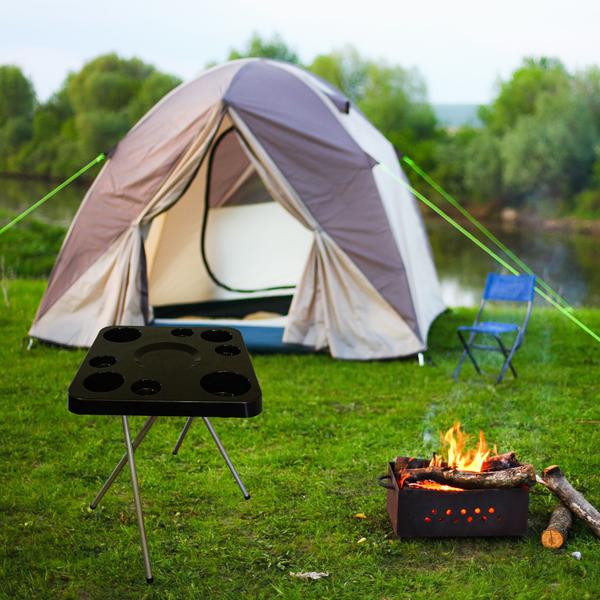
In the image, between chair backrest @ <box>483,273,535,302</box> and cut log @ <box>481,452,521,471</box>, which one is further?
chair backrest @ <box>483,273,535,302</box>

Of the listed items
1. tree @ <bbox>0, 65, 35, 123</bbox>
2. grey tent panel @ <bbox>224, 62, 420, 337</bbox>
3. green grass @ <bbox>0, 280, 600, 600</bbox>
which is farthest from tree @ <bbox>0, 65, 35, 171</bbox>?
green grass @ <bbox>0, 280, 600, 600</bbox>

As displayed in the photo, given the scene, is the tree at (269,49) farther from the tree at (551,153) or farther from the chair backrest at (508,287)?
the chair backrest at (508,287)

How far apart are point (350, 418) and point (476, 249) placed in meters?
14.3

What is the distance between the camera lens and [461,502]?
3.49 meters

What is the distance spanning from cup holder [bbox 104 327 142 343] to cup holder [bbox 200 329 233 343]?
9.5 inches

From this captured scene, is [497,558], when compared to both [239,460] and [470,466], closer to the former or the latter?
[470,466]

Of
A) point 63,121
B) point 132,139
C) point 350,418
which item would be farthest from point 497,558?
point 63,121

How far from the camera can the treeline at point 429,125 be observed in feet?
87.0

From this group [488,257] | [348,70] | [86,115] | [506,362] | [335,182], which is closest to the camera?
[506,362]

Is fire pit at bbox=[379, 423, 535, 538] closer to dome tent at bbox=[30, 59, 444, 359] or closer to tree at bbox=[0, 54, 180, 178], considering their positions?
dome tent at bbox=[30, 59, 444, 359]

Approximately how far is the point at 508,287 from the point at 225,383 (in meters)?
3.49

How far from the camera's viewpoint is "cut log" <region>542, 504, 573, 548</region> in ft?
11.5

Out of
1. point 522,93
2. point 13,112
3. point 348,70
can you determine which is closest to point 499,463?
point 522,93

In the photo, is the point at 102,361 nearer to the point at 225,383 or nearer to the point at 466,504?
the point at 225,383
